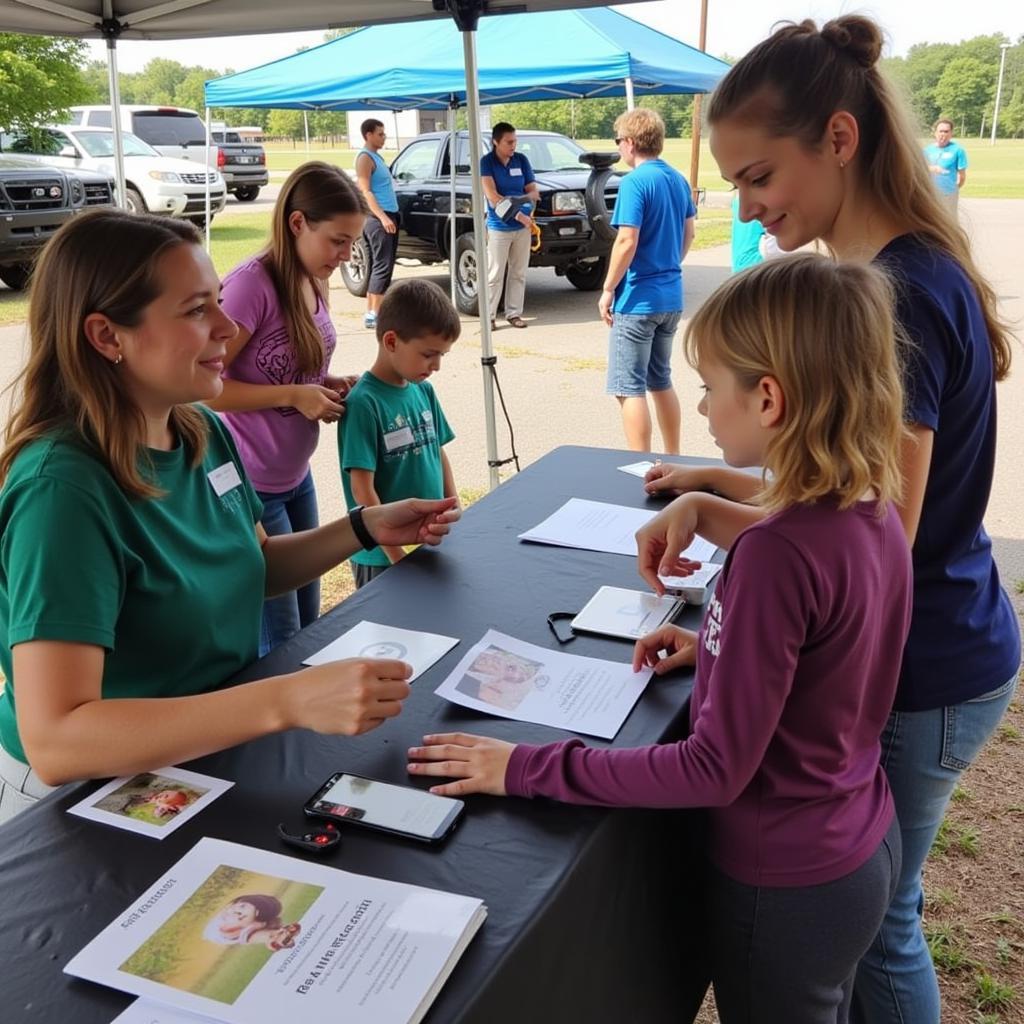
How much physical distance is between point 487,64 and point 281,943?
7140mm

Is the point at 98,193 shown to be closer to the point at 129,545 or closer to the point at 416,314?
the point at 416,314

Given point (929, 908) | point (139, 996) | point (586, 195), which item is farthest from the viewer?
point (586, 195)

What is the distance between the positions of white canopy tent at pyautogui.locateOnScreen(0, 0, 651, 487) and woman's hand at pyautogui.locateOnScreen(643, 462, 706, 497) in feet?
5.05

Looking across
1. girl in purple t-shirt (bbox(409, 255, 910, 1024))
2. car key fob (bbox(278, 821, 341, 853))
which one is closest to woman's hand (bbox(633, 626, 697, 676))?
girl in purple t-shirt (bbox(409, 255, 910, 1024))

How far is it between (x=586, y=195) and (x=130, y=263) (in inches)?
319

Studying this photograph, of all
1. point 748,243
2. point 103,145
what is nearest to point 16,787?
point 748,243

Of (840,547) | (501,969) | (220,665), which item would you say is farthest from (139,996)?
(840,547)

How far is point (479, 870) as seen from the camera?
1.12 meters

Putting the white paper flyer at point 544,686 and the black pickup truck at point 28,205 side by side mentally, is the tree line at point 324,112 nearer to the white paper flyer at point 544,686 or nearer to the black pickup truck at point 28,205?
the black pickup truck at point 28,205

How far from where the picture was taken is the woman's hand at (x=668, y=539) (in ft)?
5.58

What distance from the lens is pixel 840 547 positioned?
3.62ft

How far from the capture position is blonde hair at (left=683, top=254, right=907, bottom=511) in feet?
3.60

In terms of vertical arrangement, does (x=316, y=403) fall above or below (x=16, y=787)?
above

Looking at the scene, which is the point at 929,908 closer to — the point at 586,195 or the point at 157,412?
the point at 157,412
